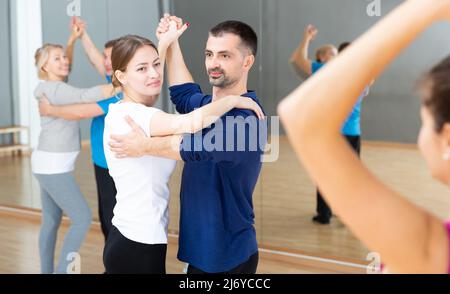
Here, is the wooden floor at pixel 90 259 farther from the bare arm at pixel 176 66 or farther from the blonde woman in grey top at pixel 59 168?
the bare arm at pixel 176 66

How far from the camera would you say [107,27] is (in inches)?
198

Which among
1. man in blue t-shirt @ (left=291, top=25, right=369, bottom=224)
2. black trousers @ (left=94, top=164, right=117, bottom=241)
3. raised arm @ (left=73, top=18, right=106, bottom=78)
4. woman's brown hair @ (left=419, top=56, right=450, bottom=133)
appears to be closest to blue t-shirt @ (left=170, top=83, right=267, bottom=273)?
woman's brown hair @ (left=419, top=56, right=450, bottom=133)

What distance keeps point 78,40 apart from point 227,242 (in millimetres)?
3381

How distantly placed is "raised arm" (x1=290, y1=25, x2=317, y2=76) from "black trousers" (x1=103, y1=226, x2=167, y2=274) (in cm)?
236

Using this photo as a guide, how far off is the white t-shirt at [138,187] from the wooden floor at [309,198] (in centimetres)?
223

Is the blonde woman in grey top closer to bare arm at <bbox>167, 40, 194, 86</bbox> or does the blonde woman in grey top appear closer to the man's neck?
bare arm at <bbox>167, 40, 194, 86</bbox>

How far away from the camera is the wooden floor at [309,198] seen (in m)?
3.96

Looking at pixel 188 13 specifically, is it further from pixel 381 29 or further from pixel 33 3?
pixel 381 29

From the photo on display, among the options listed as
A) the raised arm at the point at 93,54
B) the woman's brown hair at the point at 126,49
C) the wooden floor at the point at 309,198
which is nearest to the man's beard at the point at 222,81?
the woman's brown hair at the point at 126,49

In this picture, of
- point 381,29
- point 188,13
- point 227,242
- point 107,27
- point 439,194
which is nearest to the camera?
point 381,29

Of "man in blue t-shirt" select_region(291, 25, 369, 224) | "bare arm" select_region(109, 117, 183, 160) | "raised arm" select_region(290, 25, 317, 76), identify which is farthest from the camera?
"raised arm" select_region(290, 25, 317, 76)

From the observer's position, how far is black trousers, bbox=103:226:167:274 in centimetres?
208
